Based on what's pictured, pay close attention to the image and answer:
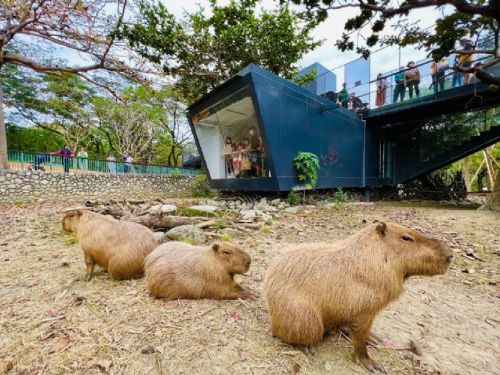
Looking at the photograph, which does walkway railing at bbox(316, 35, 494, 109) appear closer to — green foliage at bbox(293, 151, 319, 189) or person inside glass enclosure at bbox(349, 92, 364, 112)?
person inside glass enclosure at bbox(349, 92, 364, 112)

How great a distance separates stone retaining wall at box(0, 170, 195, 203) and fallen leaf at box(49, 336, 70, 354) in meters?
12.8

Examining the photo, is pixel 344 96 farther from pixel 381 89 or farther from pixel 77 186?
pixel 77 186

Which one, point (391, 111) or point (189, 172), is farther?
point (189, 172)

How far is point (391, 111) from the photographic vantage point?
10.6 metres

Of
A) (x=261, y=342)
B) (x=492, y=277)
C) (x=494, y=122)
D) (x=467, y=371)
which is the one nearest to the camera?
(x=467, y=371)

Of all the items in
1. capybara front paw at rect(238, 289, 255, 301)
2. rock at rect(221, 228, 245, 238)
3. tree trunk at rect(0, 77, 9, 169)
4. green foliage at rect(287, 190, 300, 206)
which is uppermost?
tree trunk at rect(0, 77, 9, 169)

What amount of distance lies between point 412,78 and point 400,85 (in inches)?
18.7

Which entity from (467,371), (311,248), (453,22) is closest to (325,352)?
(311,248)

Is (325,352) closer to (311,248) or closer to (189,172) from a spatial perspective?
(311,248)

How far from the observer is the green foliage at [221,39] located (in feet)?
32.0

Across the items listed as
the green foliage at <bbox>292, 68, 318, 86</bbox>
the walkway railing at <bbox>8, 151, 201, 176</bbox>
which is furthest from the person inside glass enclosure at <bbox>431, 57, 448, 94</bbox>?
the walkway railing at <bbox>8, 151, 201, 176</bbox>

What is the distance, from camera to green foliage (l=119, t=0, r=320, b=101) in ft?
32.0

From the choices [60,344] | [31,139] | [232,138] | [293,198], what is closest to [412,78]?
[293,198]

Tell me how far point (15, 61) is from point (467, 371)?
14.2 metres
